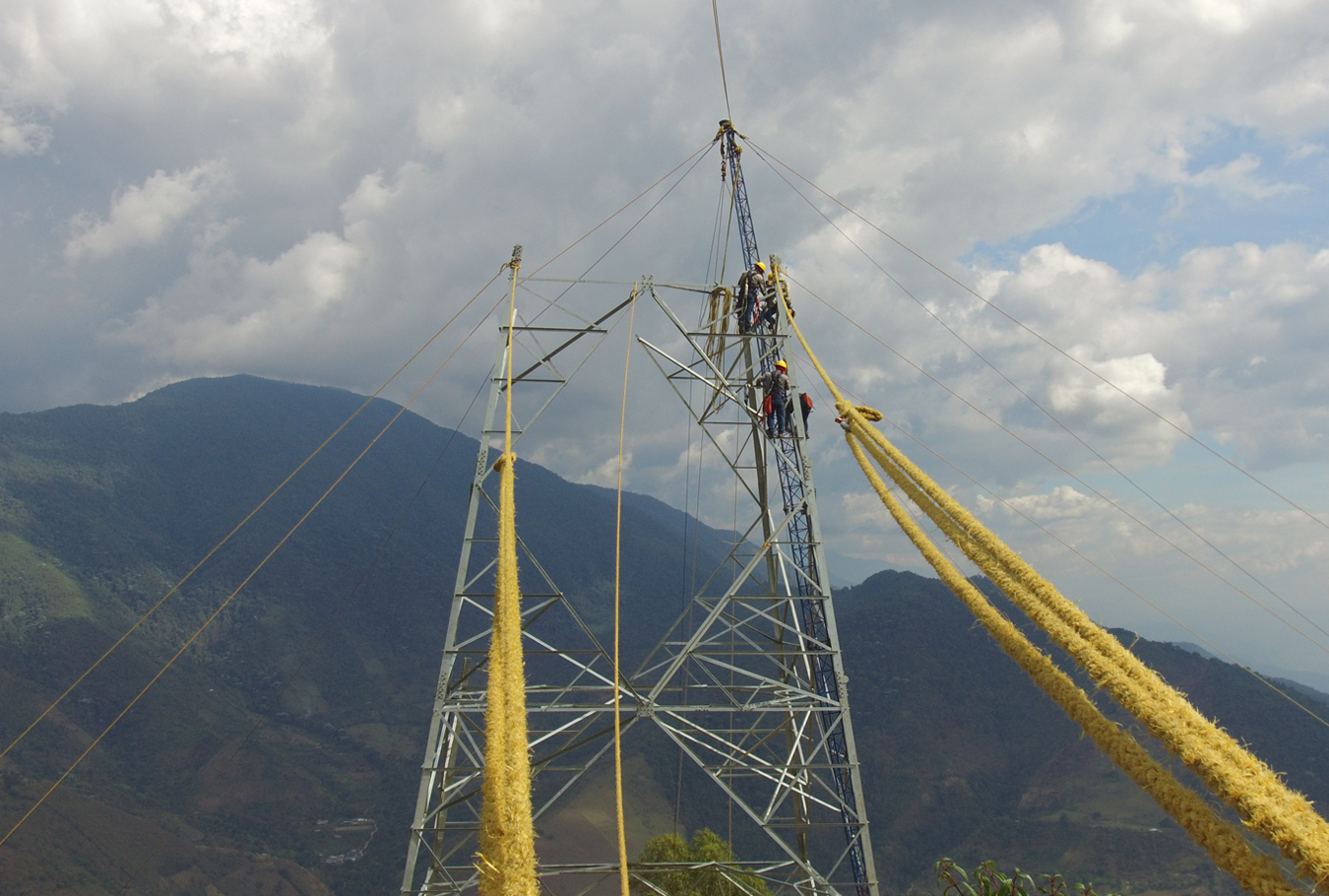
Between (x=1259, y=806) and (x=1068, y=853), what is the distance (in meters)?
117

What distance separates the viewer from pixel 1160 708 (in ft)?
21.3

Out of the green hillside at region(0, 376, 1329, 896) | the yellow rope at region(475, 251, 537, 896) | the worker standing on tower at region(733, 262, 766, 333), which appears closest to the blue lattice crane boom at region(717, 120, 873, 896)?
the worker standing on tower at region(733, 262, 766, 333)

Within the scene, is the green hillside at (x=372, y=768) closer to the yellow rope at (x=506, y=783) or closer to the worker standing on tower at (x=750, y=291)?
the worker standing on tower at (x=750, y=291)

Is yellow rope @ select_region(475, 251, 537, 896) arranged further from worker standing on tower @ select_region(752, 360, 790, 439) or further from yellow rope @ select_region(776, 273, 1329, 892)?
worker standing on tower @ select_region(752, 360, 790, 439)

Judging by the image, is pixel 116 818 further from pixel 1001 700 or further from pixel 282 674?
pixel 1001 700

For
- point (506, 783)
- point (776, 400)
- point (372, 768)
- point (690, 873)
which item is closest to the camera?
point (506, 783)

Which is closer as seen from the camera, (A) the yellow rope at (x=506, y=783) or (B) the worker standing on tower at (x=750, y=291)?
(A) the yellow rope at (x=506, y=783)

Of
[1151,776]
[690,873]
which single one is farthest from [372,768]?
[1151,776]

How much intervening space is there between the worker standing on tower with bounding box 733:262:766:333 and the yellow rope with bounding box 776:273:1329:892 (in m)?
11.4

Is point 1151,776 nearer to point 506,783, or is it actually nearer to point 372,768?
point 506,783

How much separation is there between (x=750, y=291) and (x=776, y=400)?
11.0 feet

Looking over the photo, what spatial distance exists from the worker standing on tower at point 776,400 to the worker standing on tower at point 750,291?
190cm

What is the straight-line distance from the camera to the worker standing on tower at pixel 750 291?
2061cm

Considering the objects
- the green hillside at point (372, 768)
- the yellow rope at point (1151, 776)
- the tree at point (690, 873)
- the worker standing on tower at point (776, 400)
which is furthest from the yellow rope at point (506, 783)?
the green hillside at point (372, 768)
